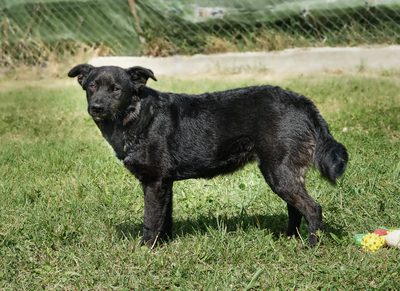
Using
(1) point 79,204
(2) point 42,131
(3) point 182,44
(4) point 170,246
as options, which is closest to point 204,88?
(3) point 182,44

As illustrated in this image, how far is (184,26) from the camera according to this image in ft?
30.2

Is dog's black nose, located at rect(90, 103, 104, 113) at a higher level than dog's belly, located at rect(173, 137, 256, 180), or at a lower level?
higher

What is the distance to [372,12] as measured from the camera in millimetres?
7949

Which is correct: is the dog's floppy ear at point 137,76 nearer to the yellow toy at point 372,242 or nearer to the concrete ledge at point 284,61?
the yellow toy at point 372,242

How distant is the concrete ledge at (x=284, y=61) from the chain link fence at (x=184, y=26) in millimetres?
209

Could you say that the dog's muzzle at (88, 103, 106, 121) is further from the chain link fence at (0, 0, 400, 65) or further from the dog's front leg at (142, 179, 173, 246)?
the chain link fence at (0, 0, 400, 65)

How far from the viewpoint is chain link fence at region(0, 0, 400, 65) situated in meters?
8.11

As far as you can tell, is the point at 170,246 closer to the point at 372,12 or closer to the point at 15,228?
the point at 15,228

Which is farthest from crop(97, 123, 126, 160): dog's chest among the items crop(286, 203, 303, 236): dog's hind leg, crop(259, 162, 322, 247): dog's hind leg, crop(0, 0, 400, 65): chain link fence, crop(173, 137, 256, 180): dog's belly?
crop(0, 0, 400, 65): chain link fence

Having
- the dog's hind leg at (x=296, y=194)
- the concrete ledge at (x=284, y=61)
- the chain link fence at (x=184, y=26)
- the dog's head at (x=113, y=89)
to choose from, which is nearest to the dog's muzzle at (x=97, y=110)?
the dog's head at (x=113, y=89)

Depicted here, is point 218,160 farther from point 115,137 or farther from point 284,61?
point 284,61

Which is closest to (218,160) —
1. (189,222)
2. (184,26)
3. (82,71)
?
(189,222)

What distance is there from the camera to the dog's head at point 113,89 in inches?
123

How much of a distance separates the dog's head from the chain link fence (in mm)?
5899
